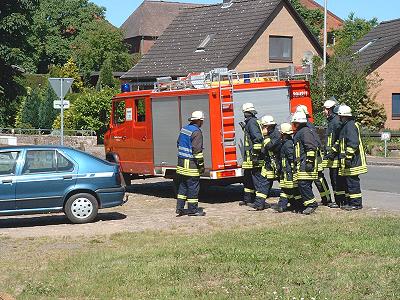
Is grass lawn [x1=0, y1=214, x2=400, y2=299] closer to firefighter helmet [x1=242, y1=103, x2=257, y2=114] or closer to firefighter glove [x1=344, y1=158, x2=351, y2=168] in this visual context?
firefighter glove [x1=344, y1=158, x2=351, y2=168]

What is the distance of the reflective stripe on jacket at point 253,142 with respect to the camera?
1431 cm

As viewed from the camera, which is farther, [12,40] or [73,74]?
[73,74]

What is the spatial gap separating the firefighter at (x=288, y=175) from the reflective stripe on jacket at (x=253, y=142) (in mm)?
651

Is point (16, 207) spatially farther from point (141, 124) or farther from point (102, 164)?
point (141, 124)

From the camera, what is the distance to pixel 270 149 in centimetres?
1405

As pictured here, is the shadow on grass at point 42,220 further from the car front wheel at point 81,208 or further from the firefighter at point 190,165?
the firefighter at point 190,165

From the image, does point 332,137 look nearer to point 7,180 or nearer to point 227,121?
point 227,121

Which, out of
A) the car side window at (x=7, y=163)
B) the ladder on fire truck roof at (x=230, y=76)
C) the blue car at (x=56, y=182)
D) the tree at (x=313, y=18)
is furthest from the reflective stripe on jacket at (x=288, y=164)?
the tree at (x=313, y=18)

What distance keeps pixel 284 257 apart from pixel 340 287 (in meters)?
1.58

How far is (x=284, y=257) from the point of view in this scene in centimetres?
887

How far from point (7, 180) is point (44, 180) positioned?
59 cm

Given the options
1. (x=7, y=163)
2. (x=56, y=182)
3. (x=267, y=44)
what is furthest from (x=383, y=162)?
(x=7, y=163)

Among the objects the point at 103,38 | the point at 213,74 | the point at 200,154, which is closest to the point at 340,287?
the point at 200,154

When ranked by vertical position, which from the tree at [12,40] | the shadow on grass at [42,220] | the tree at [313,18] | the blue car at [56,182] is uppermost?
the tree at [313,18]
